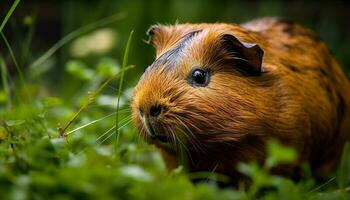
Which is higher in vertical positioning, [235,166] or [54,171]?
[54,171]

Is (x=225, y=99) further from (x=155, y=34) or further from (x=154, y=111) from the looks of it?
(x=155, y=34)

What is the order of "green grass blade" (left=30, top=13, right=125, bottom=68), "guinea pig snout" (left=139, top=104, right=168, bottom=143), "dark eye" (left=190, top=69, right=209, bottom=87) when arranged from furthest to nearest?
"green grass blade" (left=30, top=13, right=125, bottom=68)
"dark eye" (left=190, top=69, right=209, bottom=87)
"guinea pig snout" (left=139, top=104, right=168, bottom=143)

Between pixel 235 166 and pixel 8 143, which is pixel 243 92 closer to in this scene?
pixel 235 166

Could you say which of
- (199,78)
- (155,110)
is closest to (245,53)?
(199,78)

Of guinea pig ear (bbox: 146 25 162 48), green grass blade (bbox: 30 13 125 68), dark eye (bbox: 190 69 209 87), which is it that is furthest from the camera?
green grass blade (bbox: 30 13 125 68)

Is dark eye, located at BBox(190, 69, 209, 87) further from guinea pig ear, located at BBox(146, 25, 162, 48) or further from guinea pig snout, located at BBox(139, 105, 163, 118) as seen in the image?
guinea pig ear, located at BBox(146, 25, 162, 48)

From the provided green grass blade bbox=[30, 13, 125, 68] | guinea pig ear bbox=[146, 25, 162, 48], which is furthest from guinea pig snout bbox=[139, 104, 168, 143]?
green grass blade bbox=[30, 13, 125, 68]

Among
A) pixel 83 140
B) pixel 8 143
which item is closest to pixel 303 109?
pixel 83 140
